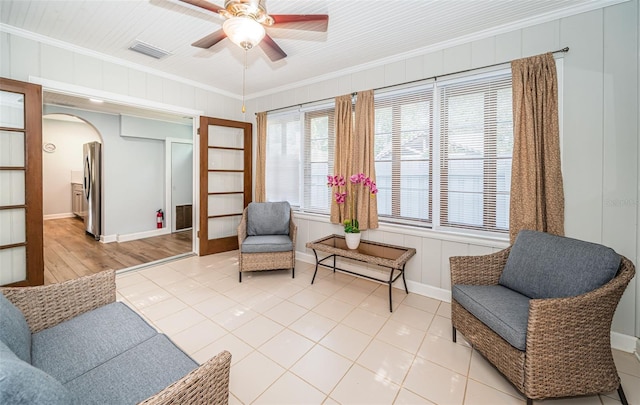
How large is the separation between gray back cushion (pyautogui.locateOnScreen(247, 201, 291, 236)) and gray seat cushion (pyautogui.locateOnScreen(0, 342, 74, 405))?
9.61 ft

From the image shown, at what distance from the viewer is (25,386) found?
0.64 meters

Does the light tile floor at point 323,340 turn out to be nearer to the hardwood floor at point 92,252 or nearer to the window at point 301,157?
the hardwood floor at point 92,252

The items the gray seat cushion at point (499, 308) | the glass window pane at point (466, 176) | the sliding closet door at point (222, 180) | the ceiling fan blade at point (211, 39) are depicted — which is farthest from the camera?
the sliding closet door at point (222, 180)

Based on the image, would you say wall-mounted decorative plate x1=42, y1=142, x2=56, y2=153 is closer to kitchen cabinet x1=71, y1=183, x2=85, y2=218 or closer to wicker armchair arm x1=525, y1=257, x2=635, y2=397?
kitchen cabinet x1=71, y1=183, x2=85, y2=218

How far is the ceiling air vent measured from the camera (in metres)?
2.86

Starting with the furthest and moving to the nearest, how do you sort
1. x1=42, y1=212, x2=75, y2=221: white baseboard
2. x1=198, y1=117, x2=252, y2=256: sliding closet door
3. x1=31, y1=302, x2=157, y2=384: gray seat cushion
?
x1=42, y1=212, x2=75, y2=221: white baseboard, x1=198, y1=117, x2=252, y2=256: sliding closet door, x1=31, y1=302, x2=157, y2=384: gray seat cushion

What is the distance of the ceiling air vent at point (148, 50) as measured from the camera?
2857 millimetres

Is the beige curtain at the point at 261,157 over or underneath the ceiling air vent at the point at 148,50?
underneath

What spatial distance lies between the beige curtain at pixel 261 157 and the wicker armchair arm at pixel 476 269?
10.1 feet

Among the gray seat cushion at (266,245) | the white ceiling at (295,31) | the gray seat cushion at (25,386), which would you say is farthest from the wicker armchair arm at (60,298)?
the white ceiling at (295,31)

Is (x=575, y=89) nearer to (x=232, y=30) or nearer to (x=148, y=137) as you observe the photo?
→ (x=232, y=30)

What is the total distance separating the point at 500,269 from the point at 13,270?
176 inches

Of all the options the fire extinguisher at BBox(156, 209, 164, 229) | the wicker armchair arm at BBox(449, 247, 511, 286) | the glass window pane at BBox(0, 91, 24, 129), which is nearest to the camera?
the wicker armchair arm at BBox(449, 247, 511, 286)

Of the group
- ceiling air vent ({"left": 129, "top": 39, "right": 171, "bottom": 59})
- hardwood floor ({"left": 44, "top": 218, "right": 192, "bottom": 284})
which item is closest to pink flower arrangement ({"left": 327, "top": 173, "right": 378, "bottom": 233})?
ceiling air vent ({"left": 129, "top": 39, "right": 171, "bottom": 59})
